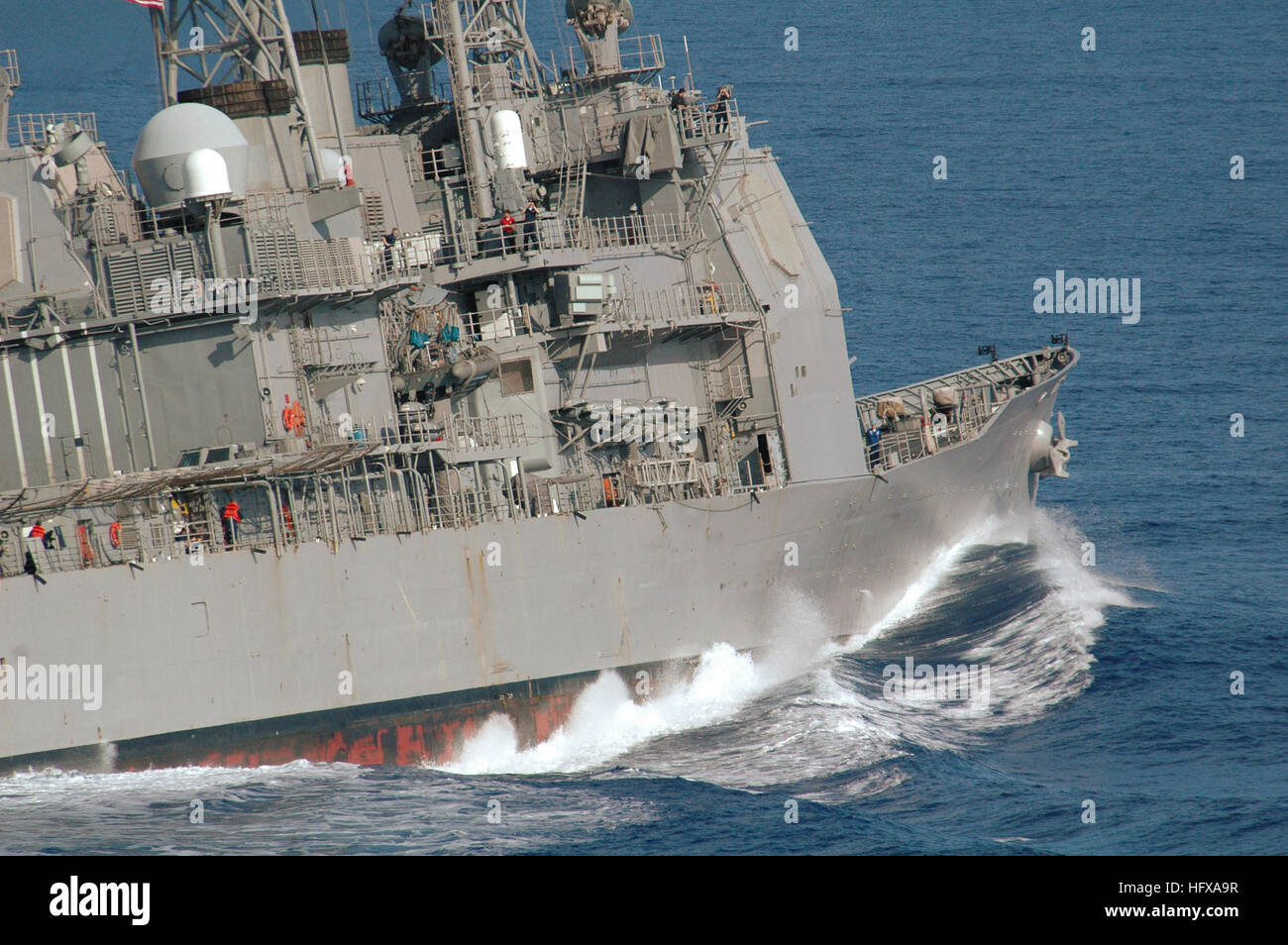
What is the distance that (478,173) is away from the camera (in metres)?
26.2

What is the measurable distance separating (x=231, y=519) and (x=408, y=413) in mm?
3348

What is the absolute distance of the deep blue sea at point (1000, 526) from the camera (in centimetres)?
1733

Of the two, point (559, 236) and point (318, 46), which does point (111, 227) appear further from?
point (559, 236)

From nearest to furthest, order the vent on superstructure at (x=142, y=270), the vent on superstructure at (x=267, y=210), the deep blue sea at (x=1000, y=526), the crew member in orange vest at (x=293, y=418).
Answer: the deep blue sea at (x=1000, y=526), the vent on superstructure at (x=142, y=270), the crew member in orange vest at (x=293, y=418), the vent on superstructure at (x=267, y=210)

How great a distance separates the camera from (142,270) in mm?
22141

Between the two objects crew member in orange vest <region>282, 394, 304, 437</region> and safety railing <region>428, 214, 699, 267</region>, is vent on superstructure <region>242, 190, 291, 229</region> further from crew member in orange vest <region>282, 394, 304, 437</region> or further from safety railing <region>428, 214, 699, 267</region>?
safety railing <region>428, 214, 699, 267</region>

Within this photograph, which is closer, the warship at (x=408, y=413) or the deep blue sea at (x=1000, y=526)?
the deep blue sea at (x=1000, y=526)

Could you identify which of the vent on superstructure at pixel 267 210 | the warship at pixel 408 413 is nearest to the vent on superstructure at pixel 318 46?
the warship at pixel 408 413

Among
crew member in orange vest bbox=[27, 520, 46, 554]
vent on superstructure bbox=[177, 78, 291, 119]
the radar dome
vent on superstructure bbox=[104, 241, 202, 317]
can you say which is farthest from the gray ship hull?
vent on superstructure bbox=[177, 78, 291, 119]

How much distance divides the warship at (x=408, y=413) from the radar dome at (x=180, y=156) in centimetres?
5

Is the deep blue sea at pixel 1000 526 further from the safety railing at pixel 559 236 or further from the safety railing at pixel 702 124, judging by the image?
the safety railing at pixel 702 124

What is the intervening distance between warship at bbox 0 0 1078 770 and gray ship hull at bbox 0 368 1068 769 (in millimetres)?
Result: 47

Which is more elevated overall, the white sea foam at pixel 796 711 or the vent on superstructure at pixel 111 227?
the vent on superstructure at pixel 111 227

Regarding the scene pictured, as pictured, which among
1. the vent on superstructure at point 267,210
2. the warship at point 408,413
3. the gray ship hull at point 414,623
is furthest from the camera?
the vent on superstructure at point 267,210
